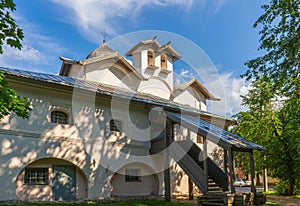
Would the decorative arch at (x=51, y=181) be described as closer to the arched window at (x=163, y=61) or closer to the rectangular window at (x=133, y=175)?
the rectangular window at (x=133, y=175)

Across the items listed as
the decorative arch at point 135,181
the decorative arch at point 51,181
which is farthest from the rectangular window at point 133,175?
the decorative arch at point 51,181

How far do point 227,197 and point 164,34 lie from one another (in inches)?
602

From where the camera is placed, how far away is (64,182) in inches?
505

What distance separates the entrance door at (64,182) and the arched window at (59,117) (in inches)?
73.8

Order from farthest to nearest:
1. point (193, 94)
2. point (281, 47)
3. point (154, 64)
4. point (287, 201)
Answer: point (193, 94)
point (154, 64)
point (287, 201)
point (281, 47)

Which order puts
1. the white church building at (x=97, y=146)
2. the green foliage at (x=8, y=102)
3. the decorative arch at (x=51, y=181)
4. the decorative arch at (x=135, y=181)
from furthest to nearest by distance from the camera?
the decorative arch at (x=135, y=181) → the decorative arch at (x=51, y=181) → the white church building at (x=97, y=146) → the green foliage at (x=8, y=102)

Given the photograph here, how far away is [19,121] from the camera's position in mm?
11789

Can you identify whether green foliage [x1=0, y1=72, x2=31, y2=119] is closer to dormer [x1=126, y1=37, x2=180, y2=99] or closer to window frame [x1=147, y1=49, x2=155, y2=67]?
dormer [x1=126, y1=37, x2=180, y2=99]

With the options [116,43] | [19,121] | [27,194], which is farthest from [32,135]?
[116,43]

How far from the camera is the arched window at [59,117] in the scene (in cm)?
1298

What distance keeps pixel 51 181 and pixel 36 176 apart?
2.04 ft

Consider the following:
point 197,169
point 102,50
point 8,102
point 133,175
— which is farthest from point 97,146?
point 102,50

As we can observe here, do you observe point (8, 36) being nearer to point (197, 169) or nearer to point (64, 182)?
point (64, 182)

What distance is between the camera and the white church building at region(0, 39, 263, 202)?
11.7 meters
